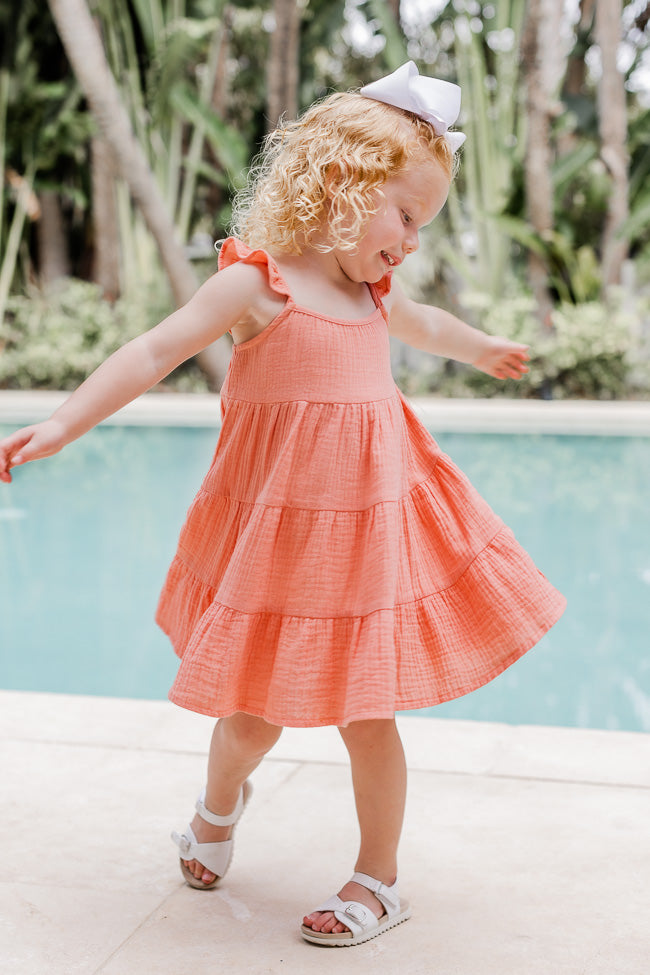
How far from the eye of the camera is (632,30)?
12.0 metres

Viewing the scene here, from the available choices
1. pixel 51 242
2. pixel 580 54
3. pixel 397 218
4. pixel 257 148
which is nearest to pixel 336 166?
pixel 397 218

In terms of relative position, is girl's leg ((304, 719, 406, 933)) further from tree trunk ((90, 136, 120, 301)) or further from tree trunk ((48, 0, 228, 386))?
tree trunk ((90, 136, 120, 301))

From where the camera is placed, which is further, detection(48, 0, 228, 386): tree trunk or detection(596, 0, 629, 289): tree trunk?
detection(596, 0, 629, 289): tree trunk

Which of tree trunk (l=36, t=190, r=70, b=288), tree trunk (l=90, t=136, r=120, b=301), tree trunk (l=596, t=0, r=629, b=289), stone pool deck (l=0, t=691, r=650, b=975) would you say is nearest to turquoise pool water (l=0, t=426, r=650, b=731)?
stone pool deck (l=0, t=691, r=650, b=975)

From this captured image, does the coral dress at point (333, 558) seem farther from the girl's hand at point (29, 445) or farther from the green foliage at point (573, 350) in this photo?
the green foliage at point (573, 350)

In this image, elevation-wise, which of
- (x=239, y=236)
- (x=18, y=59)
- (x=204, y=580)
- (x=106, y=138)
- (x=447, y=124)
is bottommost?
(x=204, y=580)

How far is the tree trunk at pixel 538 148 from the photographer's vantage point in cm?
974

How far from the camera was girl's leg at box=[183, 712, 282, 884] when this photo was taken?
1.69 meters

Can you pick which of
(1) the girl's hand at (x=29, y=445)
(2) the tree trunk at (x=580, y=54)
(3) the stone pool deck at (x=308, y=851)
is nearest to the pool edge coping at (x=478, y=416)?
(2) the tree trunk at (x=580, y=54)

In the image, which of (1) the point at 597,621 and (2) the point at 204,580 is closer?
(2) the point at 204,580

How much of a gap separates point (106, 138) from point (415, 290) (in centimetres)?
354

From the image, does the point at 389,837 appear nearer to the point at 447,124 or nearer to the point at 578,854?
the point at 578,854

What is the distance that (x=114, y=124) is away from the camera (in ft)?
32.0

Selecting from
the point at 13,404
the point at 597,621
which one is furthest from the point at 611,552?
the point at 13,404
